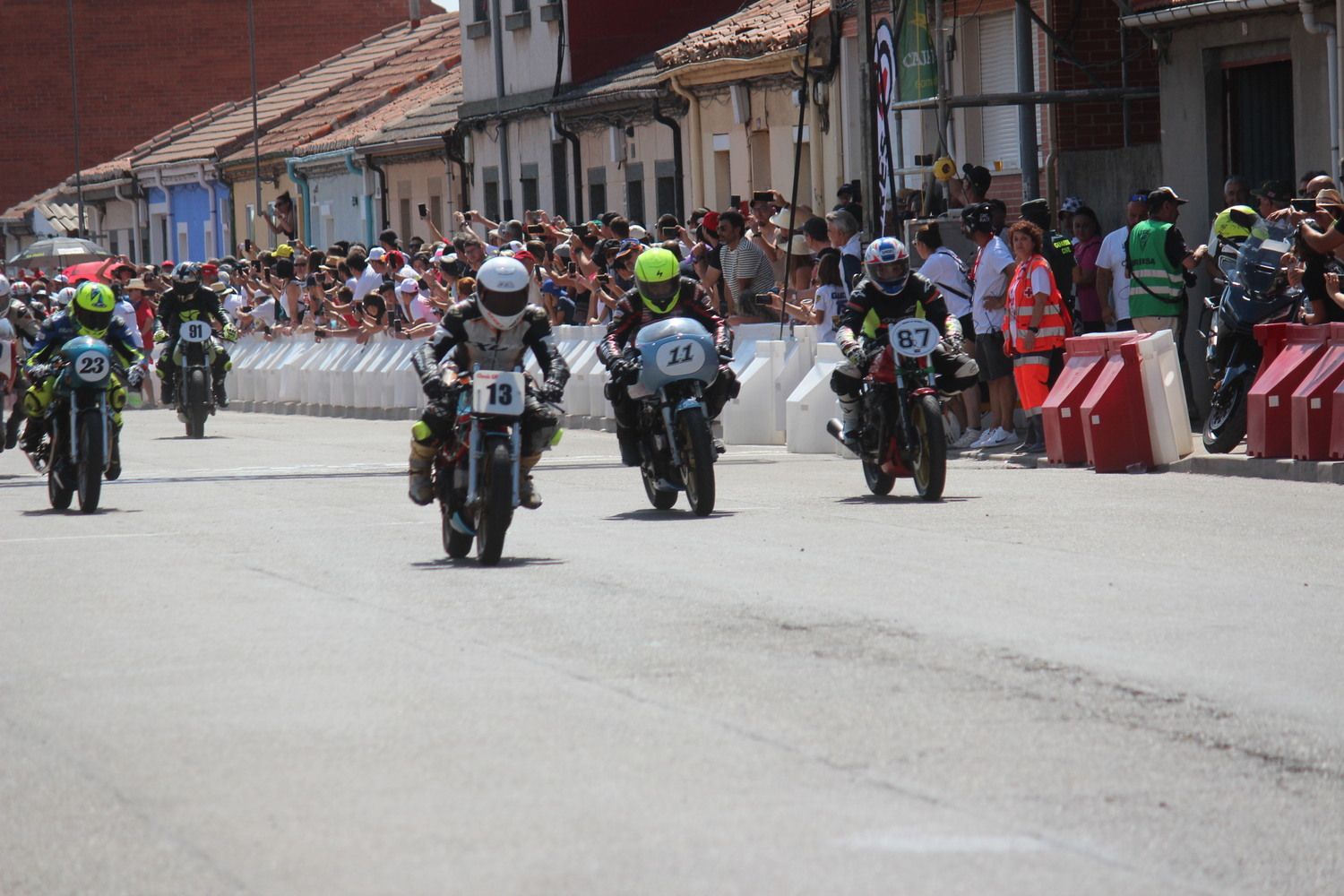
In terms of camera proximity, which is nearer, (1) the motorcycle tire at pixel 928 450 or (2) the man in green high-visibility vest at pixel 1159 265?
(1) the motorcycle tire at pixel 928 450

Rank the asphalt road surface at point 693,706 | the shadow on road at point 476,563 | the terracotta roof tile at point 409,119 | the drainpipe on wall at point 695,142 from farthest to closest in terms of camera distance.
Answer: the terracotta roof tile at point 409,119 → the drainpipe on wall at point 695,142 → the shadow on road at point 476,563 → the asphalt road surface at point 693,706

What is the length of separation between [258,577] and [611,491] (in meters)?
5.35

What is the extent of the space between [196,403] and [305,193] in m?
31.9

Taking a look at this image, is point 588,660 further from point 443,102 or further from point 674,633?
point 443,102

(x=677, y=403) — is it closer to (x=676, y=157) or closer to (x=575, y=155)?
(x=676, y=157)

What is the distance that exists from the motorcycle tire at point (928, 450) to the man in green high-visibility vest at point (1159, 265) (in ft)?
14.3

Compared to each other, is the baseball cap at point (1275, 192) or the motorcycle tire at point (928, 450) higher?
the baseball cap at point (1275, 192)

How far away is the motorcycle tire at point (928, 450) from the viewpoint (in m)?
14.8

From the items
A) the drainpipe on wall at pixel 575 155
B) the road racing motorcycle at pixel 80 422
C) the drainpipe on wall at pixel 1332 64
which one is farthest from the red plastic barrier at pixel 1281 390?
the drainpipe on wall at pixel 575 155

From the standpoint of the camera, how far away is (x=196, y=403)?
87.7 ft

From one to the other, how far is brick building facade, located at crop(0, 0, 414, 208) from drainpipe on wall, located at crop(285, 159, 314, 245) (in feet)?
61.2

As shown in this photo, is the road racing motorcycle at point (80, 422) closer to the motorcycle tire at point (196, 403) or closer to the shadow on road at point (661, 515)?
the shadow on road at point (661, 515)

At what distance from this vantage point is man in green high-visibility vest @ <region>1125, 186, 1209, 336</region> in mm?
18812

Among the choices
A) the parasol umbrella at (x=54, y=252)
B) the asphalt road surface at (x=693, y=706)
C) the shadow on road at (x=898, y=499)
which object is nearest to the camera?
the asphalt road surface at (x=693, y=706)
